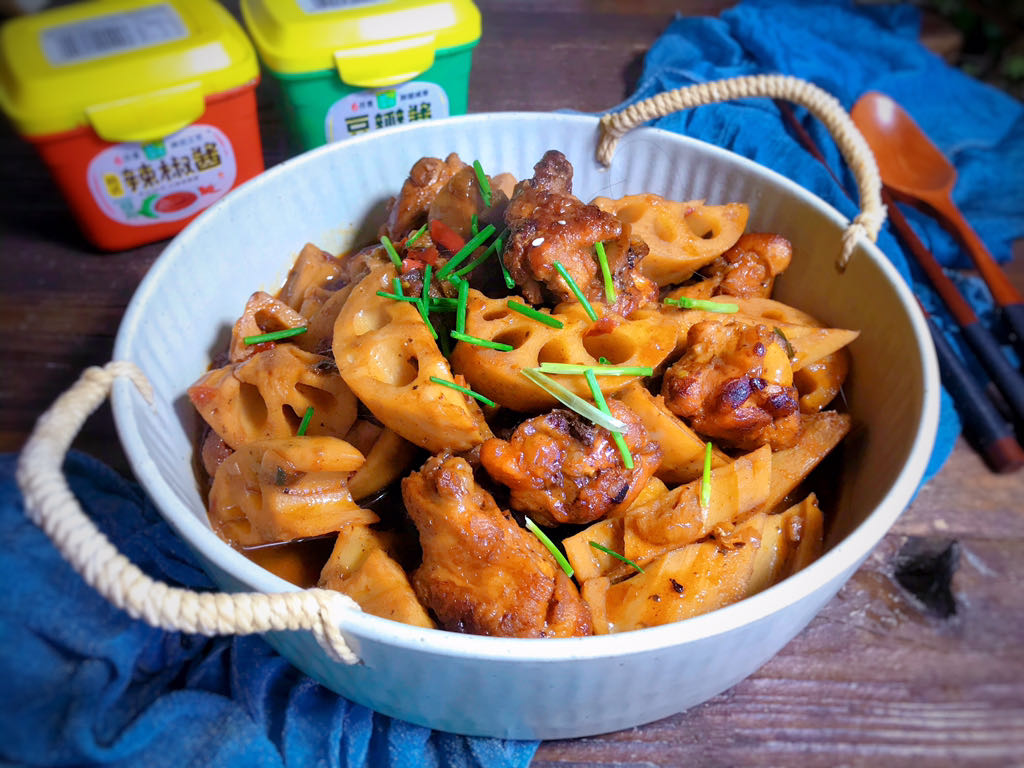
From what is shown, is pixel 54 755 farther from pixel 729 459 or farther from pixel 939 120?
pixel 939 120

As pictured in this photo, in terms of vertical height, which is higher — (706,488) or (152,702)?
(706,488)

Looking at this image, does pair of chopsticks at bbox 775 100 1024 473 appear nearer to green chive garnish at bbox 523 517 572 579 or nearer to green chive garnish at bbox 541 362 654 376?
green chive garnish at bbox 541 362 654 376

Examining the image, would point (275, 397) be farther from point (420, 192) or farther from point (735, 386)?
point (735, 386)

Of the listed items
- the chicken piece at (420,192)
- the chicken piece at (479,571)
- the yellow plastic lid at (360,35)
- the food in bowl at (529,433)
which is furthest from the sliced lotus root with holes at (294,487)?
the yellow plastic lid at (360,35)

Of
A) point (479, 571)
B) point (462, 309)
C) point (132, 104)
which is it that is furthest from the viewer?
point (132, 104)

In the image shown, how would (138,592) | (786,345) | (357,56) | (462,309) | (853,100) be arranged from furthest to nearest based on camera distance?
1. (853,100)
2. (357,56)
3. (786,345)
4. (462,309)
5. (138,592)

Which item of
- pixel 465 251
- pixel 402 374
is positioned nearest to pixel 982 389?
pixel 465 251

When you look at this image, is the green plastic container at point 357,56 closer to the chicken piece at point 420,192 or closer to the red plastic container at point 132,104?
the red plastic container at point 132,104
